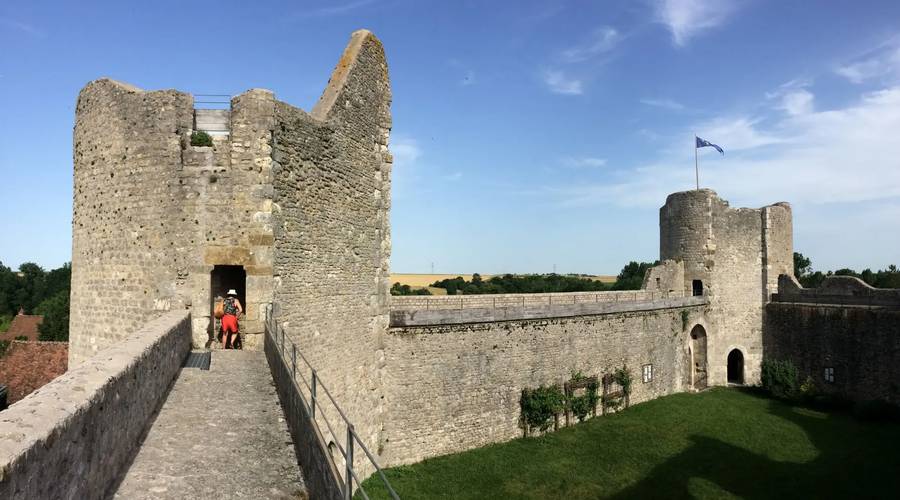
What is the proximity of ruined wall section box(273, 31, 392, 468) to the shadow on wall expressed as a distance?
792cm

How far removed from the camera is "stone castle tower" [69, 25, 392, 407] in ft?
32.2

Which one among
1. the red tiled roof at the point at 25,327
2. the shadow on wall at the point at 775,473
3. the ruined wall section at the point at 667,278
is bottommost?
the shadow on wall at the point at 775,473

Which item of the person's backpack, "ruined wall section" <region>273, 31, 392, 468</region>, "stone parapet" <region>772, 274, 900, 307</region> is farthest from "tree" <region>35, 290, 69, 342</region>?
"stone parapet" <region>772, 274, 900, 307</region>

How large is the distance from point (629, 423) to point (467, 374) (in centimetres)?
746

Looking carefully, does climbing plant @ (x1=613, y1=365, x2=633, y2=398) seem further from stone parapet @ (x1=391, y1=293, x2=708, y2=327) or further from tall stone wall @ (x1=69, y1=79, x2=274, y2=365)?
tall stone wall @ (x1=69, y1=79, x2=274, y2=365)

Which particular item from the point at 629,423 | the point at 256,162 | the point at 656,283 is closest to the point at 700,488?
the point at 629,423

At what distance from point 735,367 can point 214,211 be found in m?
28.0

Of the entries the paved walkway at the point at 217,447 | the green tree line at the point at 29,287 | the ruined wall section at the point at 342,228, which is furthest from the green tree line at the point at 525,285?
the green tree line at the point at 29,287

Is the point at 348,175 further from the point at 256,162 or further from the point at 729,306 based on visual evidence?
the point at 729,306

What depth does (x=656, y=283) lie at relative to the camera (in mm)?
25828

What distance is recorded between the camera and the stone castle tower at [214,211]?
9.83m

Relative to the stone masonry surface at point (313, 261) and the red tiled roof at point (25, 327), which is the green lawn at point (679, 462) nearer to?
the stone masonry surface at point (313, 261)

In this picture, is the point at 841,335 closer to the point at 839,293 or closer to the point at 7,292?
the point at 839,293

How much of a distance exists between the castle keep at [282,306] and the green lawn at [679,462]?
131cm
